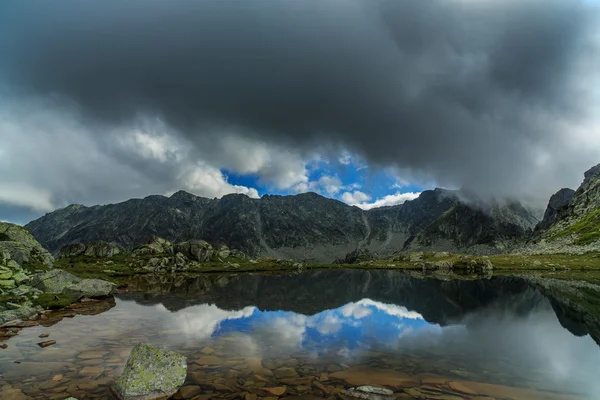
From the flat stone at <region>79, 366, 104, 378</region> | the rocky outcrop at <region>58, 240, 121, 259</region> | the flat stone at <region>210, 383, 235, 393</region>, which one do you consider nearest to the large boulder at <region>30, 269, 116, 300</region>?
the flat stone at <region>79, 366, 104, 378</region>

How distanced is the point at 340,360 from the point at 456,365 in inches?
304

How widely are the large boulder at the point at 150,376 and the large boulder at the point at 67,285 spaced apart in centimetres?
3819

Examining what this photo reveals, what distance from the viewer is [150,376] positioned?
15477 millimetres

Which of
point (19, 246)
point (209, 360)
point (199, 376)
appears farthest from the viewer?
point (19, 246)

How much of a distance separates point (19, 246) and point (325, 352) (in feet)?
195

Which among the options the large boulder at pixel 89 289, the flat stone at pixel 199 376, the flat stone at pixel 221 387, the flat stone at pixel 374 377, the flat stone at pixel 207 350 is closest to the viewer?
the flat stone at pixel 221 387

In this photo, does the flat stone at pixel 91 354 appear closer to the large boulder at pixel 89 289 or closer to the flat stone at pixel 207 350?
the flat stone at pixel 207 350

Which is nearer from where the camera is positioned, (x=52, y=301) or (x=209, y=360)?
(x=209, y=360)

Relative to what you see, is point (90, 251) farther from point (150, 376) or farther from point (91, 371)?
point (150, 376)

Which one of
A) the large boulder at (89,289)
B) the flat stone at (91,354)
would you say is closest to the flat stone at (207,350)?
the flat stone at (91,354)

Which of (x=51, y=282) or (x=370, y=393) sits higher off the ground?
(x=51, y=282)

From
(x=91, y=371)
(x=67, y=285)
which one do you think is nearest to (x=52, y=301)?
(x=67, y=285)

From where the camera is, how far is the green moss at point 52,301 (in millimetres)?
37281

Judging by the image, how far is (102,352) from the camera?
72.0ft
